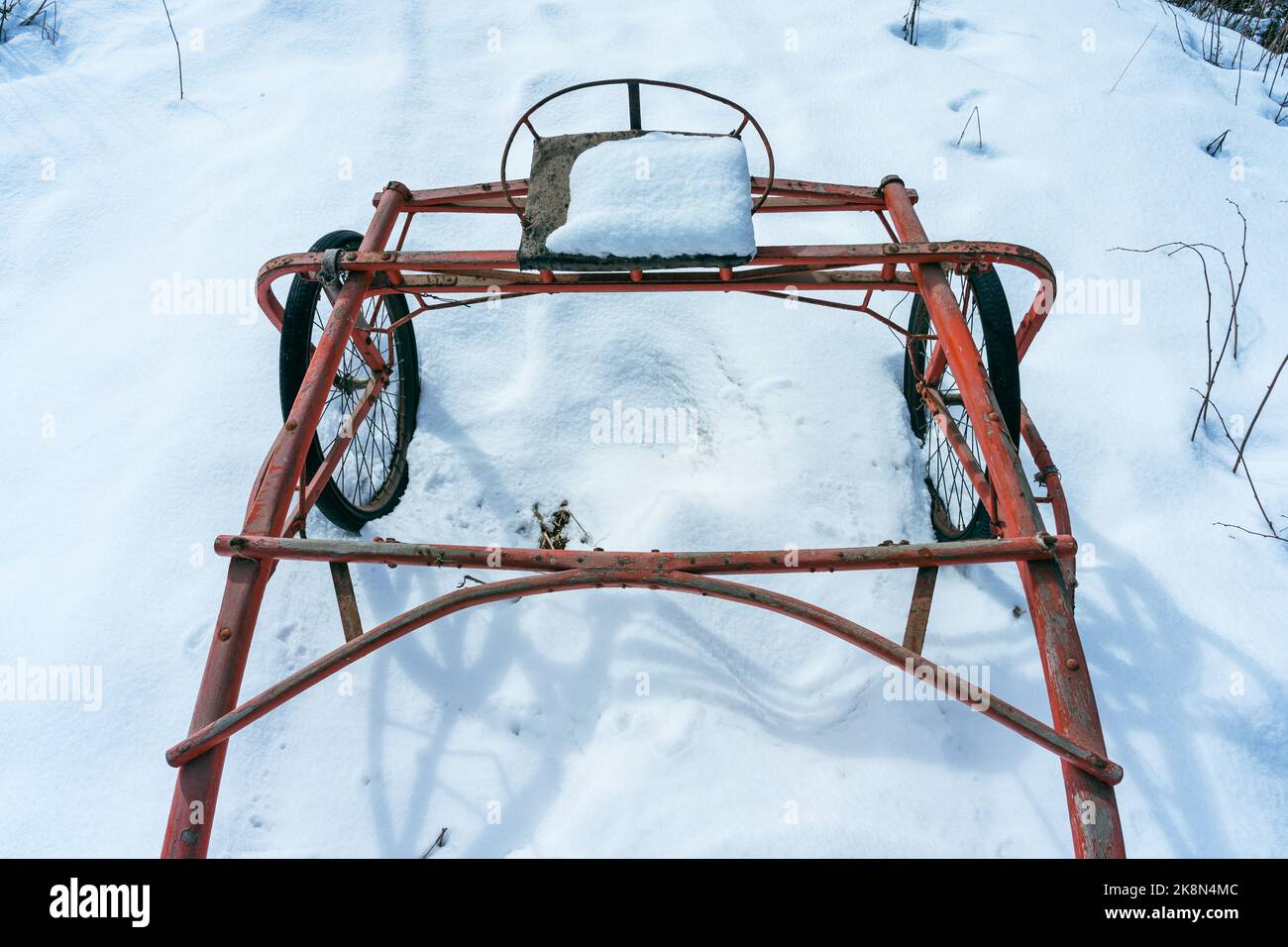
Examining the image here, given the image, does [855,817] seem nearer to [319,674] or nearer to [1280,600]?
[319,674]

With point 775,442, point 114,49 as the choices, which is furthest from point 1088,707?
point 114,49

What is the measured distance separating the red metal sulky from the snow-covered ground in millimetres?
506

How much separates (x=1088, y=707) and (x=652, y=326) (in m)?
2.18

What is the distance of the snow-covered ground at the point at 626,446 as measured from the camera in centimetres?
188

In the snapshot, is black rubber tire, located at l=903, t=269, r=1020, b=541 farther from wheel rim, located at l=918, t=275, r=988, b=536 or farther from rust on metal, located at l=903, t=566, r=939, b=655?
rust on metal, located at l=903, t=566, r=939, b=655

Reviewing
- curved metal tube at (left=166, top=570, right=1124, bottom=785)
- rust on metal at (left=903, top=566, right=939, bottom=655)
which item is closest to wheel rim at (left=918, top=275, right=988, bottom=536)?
rust on metal at (left=903, top=566, right=939, bottom=655)

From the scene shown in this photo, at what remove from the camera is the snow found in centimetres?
172

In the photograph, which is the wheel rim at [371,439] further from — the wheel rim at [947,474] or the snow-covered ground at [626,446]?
the wheel rim at [947,474]

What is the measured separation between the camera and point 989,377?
1900 mm

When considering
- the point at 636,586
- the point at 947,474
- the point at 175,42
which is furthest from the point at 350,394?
the point at 175,42

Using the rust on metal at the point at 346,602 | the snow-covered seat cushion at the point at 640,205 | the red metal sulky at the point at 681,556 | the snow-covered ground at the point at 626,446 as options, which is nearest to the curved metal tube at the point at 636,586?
the red metal sulky at the point at 681,556

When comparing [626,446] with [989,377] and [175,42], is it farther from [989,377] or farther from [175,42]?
[175,42]

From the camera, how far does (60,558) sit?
2.35m

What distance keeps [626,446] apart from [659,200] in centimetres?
106
